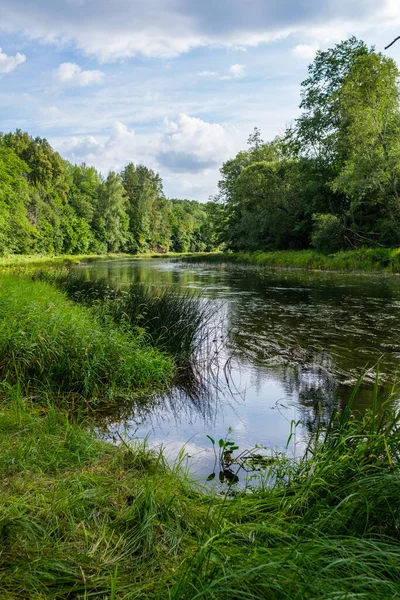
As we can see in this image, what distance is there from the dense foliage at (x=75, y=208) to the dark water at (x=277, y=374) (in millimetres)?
24827

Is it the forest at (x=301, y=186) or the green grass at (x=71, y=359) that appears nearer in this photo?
the green grass at (x=71, y=359)

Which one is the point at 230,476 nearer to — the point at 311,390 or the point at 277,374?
the point at 311,390

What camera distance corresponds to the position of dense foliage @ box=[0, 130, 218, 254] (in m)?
36.2

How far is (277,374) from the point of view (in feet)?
22.0

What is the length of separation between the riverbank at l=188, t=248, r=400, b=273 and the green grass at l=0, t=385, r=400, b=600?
21601 mm

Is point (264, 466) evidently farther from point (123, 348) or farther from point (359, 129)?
point (359, 129)

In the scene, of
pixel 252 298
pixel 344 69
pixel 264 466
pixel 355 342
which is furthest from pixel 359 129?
pixel 264 466

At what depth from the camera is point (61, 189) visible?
62.6 m

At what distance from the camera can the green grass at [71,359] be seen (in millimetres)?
5098

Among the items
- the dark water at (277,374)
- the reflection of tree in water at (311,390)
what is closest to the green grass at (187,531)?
the dark water at (277,374)

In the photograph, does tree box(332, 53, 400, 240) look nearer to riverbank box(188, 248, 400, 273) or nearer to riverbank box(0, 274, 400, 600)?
riverbank box(188, 248, 400, 273)

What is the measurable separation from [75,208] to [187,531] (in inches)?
2649

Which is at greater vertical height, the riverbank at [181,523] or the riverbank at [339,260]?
the riverbank at [339,260]

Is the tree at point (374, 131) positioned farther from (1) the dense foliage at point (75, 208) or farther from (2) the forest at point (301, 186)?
(1) the dense foliage at point (75, 208)
